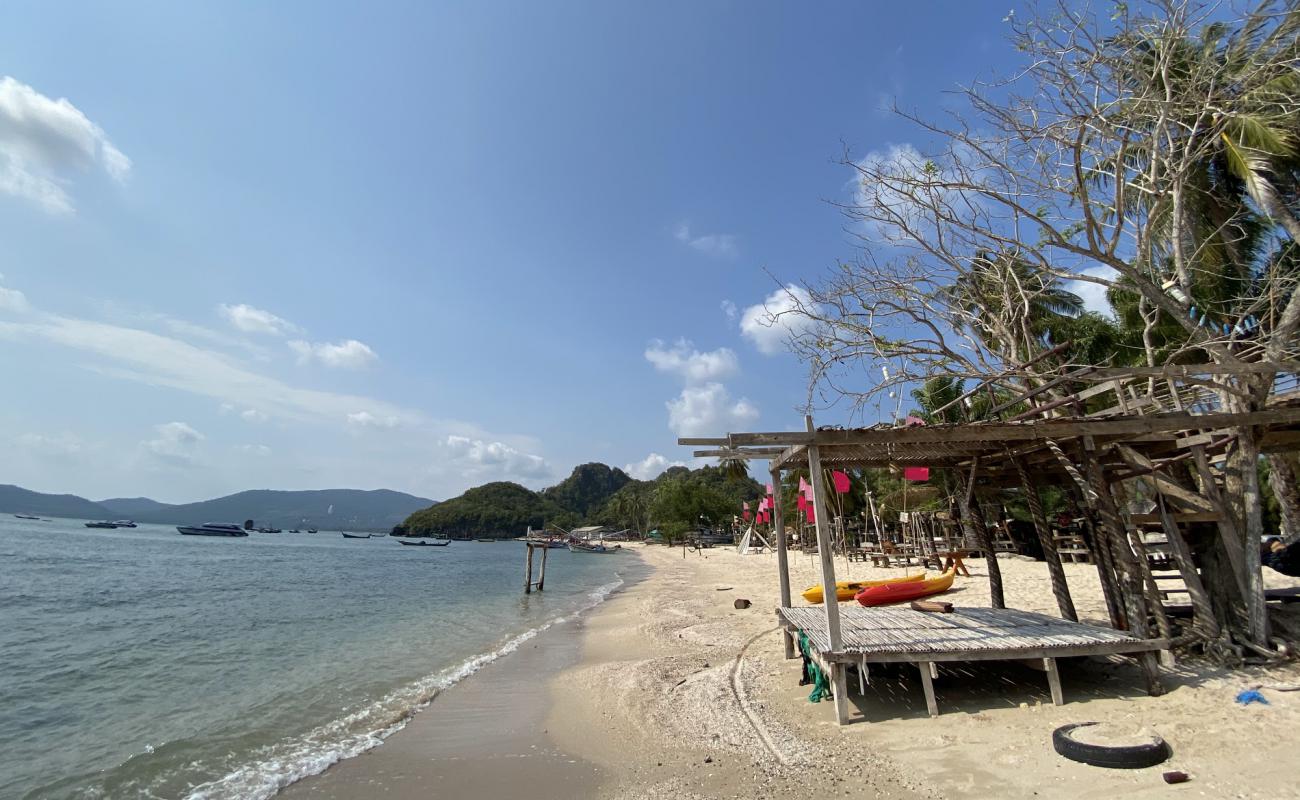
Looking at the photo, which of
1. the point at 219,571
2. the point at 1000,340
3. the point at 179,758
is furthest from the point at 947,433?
the point at 219,571

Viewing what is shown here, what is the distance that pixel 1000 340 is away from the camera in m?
10.1

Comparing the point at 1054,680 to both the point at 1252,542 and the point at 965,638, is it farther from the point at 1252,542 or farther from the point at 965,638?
the point at 1252,542

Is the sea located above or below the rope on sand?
below

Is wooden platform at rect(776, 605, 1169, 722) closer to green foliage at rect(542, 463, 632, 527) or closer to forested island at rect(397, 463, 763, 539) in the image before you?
forested island at rect(397, 463, 763, 539)

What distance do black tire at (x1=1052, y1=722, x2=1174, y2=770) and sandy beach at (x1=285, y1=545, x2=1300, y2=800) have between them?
3.1 inches

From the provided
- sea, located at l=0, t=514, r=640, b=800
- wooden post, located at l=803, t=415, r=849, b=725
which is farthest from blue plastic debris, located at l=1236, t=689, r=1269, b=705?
sea, located at l=0, t=514, r=640, b=800

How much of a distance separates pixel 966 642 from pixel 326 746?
7708mm

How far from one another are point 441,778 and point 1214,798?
6.59m

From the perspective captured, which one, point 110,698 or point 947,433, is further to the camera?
point 110,698

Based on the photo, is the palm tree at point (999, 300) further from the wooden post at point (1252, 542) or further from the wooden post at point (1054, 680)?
the wooden post at point (1054, 680)

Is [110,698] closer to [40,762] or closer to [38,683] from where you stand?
[38,683]

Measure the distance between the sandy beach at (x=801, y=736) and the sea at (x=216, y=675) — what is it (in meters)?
1.28

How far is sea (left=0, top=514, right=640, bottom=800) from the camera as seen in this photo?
286 inches

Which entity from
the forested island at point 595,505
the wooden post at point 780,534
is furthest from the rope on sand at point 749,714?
the forested island at point 595,505
